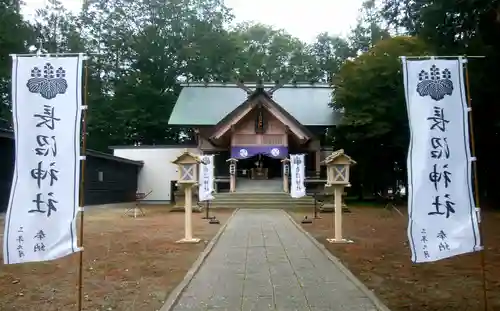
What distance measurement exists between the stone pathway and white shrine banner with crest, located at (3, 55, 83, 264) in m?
1.59

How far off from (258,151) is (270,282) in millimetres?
23202

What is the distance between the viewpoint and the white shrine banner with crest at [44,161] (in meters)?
4.93

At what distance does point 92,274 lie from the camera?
730 cm

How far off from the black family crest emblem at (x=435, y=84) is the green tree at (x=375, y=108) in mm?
→ 19788

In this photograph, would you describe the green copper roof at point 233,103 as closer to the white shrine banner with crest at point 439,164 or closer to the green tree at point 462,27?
the green tree at point 462,27

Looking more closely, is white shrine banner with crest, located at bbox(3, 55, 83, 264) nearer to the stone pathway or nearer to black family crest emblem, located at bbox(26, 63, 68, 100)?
black family crest emblem, located at bbox(26, 63, 68, 100)

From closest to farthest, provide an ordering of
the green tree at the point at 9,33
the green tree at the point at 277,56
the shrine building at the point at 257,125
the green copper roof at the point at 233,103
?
the green tree at the point at 9,33 < the shrine building at the point at 257,125 < the green copper roof at the point at 233,103 < the green tree at the point at 277,56

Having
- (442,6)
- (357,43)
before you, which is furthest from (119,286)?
(357,43)

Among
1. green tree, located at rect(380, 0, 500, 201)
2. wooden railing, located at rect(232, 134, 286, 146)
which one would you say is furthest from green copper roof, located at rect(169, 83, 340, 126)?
green tree, located at rect(380, 0, 500, 201)

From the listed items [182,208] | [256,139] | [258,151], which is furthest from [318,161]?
[182,208]

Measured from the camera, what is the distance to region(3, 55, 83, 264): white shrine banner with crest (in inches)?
194

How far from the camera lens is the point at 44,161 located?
4.93m

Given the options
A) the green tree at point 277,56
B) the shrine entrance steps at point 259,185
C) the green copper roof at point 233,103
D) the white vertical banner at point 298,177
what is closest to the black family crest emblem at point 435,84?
the white vertical banner at point 298,177

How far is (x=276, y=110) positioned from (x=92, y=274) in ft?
74.4
